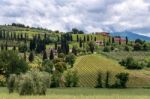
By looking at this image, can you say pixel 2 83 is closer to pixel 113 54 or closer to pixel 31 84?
pixel 31 84

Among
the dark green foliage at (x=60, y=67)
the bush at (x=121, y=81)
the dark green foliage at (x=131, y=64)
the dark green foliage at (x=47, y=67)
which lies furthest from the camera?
the dark green foliage at (x=131, y=64)

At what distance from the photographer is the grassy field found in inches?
4892

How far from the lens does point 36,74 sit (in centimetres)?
6175

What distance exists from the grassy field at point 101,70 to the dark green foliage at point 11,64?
16.3m

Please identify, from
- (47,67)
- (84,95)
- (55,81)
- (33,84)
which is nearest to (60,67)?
(47,67)

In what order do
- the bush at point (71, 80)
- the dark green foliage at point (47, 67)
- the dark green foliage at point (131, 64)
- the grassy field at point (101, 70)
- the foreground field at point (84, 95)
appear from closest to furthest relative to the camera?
the foreground field at point (84, 95) < the bush at point (71, 80) < the grassy field at point (101, 70) < the dark green foliage at point (47, 67) < the dark green foliage at point (131, 64)

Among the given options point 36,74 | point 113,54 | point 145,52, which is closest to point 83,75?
point 113,54

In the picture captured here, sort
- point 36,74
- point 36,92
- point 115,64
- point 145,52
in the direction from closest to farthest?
point 36,92, point 36,74, point 115,64, point 145,52

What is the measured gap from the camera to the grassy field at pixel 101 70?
408ft

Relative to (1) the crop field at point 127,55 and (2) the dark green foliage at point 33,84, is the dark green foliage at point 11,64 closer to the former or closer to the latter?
(2) the dark green foliage at point 33,84

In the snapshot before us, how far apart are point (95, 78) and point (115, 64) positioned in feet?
97.7

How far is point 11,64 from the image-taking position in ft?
401

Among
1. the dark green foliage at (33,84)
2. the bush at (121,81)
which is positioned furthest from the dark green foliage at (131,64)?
the dark green foliage at (33,84)

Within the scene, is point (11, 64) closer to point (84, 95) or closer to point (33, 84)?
point (33, 84)
